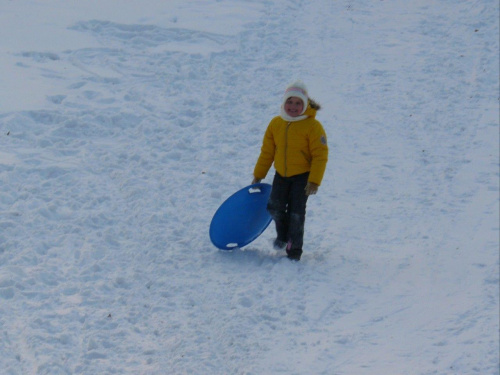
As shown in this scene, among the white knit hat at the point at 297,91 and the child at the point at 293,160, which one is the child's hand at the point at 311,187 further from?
the white knit hat at the point at 297,91

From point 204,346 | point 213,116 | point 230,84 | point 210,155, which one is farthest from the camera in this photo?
point 230,84

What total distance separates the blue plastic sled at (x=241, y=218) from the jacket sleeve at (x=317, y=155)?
63cm

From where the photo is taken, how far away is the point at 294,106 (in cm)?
629

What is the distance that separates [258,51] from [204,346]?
672 cm

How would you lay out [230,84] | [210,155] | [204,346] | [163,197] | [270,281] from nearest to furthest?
1. [204,346]
2. [270,281]
3. [163,197]
4. [210,155]
5. [230,84]

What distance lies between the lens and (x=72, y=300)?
564 centimetres

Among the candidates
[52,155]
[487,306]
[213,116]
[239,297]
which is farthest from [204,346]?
[213,116]

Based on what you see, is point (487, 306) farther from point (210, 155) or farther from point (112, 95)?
point (112, 95)

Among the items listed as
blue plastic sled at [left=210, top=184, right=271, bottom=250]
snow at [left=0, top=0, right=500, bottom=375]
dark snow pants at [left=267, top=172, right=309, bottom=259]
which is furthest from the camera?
blue plastic sled at [left=210, top=184, right=271, bottom=250]

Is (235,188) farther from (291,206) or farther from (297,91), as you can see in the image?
(297,91)

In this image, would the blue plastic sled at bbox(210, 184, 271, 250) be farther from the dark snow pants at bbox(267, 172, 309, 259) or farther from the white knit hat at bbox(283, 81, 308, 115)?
the white knit hat at bbox(283, 81, 308, 115)

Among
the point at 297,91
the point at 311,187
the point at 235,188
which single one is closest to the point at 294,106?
the point at 297,91

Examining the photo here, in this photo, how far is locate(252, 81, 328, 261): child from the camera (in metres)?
6.30

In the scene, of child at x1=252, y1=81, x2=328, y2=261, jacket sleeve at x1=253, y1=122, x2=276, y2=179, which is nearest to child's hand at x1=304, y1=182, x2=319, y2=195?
child at x1=252, y1=81, x2=328, y2=261
